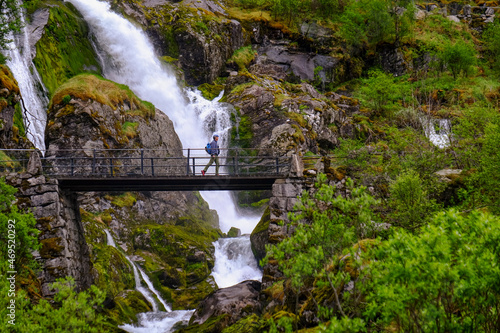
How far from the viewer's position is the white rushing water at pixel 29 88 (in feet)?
94.5

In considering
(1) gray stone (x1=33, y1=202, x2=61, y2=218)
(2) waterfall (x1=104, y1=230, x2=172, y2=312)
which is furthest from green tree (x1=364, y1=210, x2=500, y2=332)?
(2) waterfall (x1=104, y1=230, x2=172, y2=312)

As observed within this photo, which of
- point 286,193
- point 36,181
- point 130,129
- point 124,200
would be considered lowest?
point 124,200

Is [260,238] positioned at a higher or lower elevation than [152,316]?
higher

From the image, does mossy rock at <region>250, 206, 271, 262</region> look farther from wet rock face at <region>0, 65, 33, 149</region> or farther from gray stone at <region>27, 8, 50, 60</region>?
gray stone at <region>27, 8, 50, 60</region>

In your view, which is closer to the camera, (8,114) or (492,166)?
(492,166)

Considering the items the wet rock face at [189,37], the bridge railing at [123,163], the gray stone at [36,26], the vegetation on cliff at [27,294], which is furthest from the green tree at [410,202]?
the wet rock face at [189,37]

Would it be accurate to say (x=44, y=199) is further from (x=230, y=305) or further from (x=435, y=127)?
(x=435, y=127)

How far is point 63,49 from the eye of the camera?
35.5m

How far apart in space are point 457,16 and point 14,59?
64099 mm

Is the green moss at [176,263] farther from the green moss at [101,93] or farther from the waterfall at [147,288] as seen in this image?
the green moss at [101,93]

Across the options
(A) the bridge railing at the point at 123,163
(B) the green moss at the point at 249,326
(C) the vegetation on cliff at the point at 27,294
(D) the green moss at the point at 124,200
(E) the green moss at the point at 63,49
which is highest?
(E) the green moss at the point at 63,49

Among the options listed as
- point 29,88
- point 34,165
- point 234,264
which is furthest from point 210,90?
point 34,165

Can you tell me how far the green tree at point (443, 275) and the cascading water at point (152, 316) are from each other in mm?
15852

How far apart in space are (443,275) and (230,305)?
14316 mm
